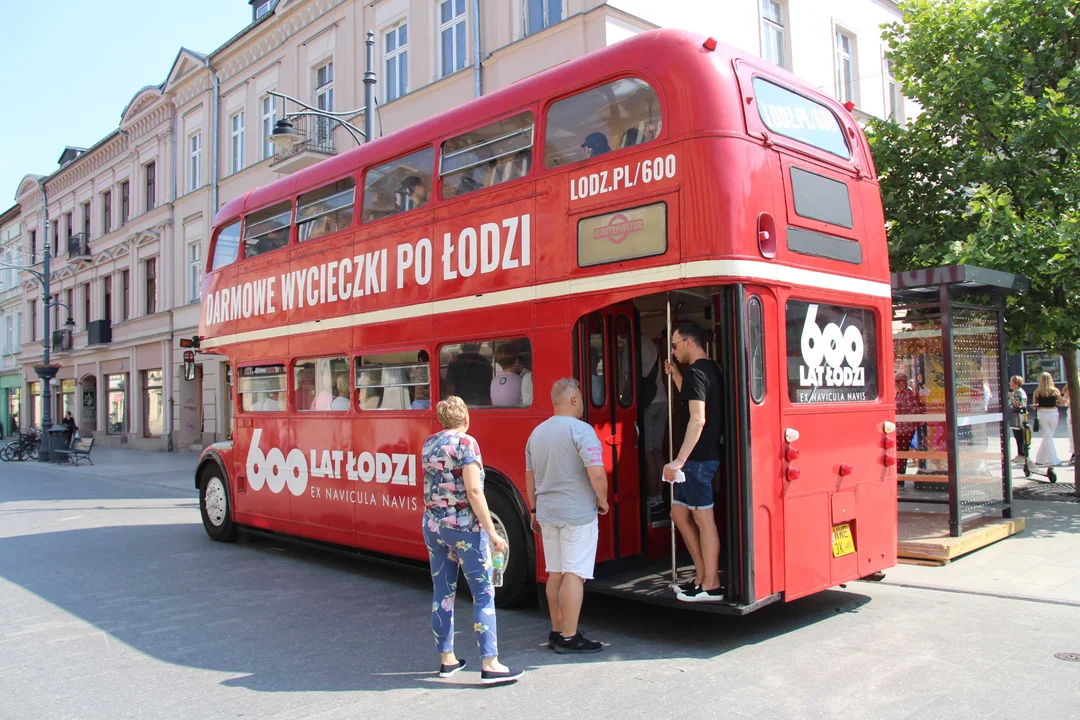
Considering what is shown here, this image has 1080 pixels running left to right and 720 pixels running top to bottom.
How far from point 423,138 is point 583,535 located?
4103 millimetres

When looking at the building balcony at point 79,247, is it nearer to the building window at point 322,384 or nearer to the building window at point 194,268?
the building window at point 194,268

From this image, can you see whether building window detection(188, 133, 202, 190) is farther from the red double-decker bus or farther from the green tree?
the green tree

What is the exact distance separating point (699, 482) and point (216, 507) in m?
7.36

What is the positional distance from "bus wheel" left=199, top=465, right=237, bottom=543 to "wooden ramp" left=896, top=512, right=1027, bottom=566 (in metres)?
7.68

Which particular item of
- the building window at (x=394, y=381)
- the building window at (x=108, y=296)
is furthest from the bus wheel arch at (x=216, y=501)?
the building window at (x=108, y=296)

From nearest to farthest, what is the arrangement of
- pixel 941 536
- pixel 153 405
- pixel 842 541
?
pixel 842 541 → pixel 941 536 → pixel 153 405

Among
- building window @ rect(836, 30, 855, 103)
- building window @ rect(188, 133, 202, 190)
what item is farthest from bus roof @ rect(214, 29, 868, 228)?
building window @ rect(188, 133, 202, 190)

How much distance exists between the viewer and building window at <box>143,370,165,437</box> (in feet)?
97.6

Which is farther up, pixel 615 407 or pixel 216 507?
pixel 615 407

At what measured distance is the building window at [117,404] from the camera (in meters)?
32.6

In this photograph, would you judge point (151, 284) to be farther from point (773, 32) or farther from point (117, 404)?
point (773, 32)

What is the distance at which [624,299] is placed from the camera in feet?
19.0

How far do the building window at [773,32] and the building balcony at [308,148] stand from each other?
1027cm

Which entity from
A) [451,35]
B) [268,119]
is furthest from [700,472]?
[268,119]
